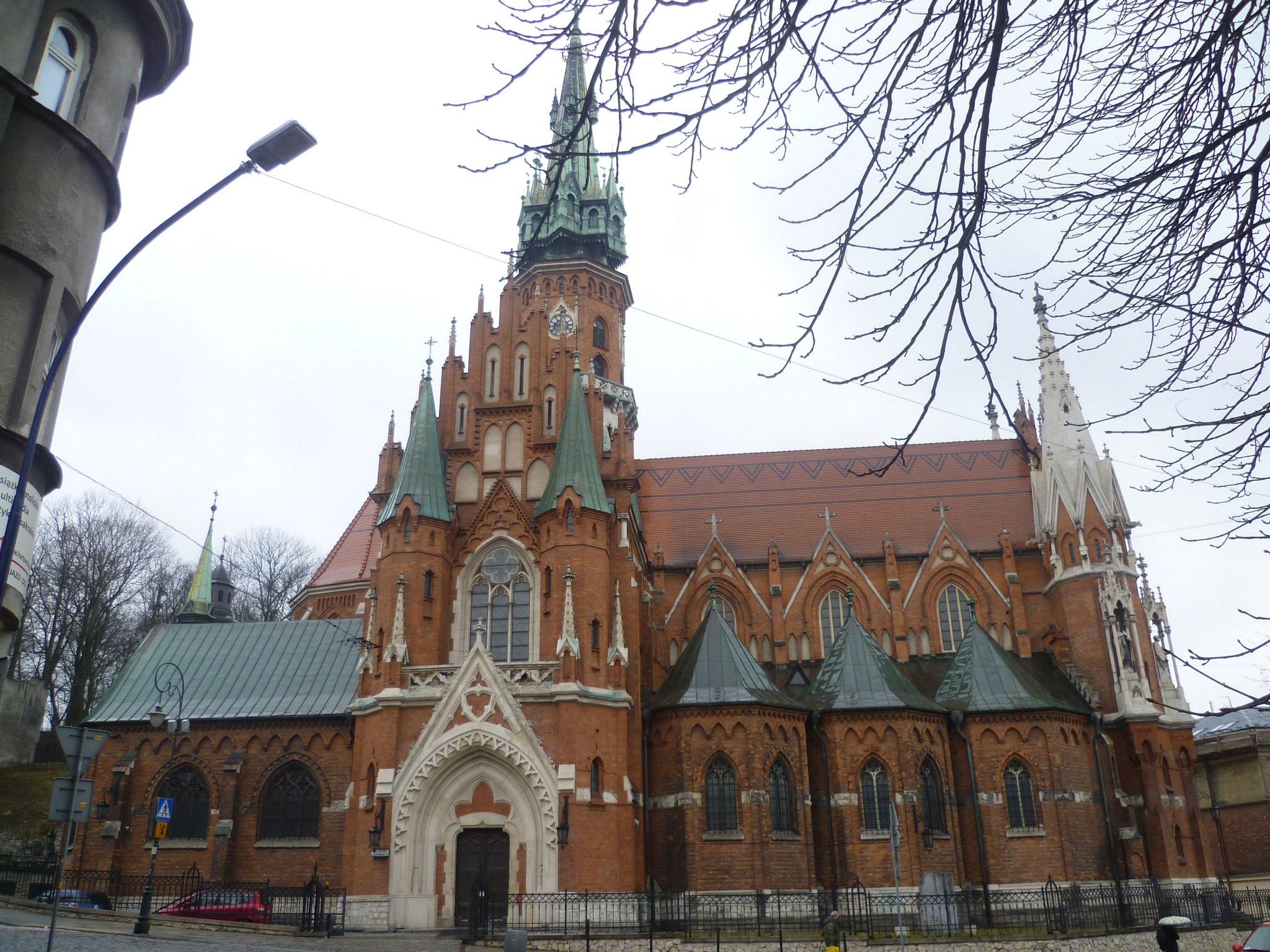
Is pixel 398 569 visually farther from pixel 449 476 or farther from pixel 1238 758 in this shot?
pixel 1238 758

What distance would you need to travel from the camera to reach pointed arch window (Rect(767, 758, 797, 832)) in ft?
92.9

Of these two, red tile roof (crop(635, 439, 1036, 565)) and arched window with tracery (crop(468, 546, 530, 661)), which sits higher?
red tile roof (crop(635, 439, 1036, 565))

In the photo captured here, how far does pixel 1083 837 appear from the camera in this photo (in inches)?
1157

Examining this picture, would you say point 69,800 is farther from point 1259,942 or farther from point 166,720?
point 166,720

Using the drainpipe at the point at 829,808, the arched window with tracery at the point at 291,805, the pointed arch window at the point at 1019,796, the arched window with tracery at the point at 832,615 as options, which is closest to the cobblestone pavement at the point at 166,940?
the arched window with tracery at the point at 291,805

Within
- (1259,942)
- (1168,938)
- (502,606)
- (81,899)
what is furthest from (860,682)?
(81,899)

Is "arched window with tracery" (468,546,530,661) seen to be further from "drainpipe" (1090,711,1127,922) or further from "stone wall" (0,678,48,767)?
"stone wall" (0,678,48,767)

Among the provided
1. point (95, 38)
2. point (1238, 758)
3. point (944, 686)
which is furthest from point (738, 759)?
point (1238, 758)

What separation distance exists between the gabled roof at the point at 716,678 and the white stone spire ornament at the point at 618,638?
1982 millimetres

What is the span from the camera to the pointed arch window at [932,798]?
29.1 meters

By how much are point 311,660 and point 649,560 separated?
39.5ft

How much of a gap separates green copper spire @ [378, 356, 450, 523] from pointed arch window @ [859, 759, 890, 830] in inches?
540

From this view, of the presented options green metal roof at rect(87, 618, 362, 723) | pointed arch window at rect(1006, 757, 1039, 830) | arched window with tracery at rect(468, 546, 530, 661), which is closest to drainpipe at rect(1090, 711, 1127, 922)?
pointed arch window at rect(1006, 757, 1039, 830)

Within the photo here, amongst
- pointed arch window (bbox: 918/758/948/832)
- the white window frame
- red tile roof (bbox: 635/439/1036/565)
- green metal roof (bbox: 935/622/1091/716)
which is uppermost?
red tile roof (bbox: 635/439/1036/565)
